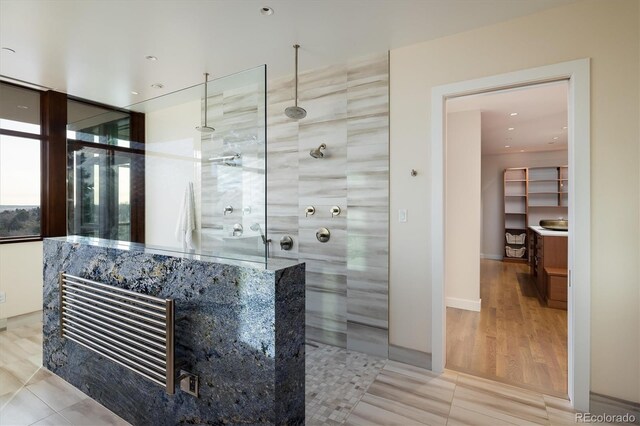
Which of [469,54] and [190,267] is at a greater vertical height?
[469,54]

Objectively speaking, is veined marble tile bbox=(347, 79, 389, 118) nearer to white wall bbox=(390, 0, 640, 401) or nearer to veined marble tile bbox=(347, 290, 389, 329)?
white wall bbox=(390, 0, 640, 401)

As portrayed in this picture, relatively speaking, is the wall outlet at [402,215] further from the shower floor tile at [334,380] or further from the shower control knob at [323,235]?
the shower floor tile at [334,380]

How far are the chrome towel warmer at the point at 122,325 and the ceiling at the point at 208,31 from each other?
186 cm

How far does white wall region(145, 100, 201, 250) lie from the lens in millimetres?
1962

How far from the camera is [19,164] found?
3572 mm

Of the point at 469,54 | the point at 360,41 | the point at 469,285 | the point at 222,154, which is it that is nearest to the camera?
the point at 222,154

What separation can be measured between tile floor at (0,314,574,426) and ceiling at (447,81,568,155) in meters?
2.22

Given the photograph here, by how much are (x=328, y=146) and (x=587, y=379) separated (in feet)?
8.49

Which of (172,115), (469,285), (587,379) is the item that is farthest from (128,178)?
(469,285)

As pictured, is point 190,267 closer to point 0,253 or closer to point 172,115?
point 172,115

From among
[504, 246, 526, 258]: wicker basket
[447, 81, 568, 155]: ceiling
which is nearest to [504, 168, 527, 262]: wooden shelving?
[504, 246, 526, 258]: wicker basket

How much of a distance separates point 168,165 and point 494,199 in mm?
7801

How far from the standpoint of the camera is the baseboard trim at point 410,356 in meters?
2.64

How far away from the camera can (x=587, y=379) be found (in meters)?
2.08
